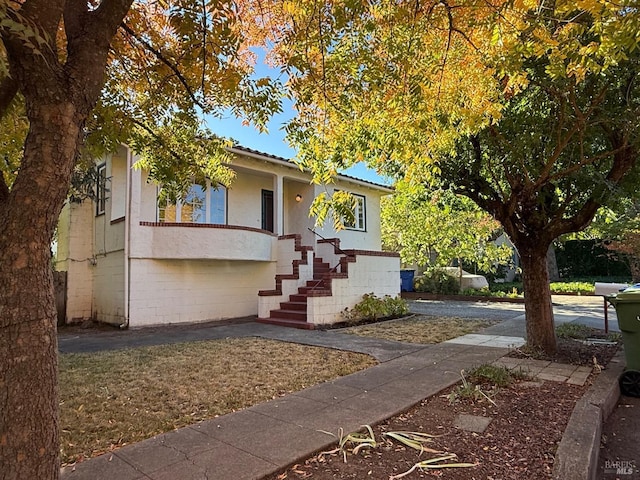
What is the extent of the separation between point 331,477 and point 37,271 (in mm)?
2129

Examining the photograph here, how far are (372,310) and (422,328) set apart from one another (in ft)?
5.32

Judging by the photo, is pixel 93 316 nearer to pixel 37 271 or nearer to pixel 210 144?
pixel 210 144

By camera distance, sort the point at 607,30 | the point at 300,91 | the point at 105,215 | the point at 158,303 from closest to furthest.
Result: 1. the point at 607,30
2. the point at 300,91
3. the point at 158,303
4. the point at 105,215

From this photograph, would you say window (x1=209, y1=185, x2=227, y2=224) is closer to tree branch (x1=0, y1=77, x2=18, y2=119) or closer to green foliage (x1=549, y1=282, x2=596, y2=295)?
tree branch (x1=0, y1=77, x2=18, y2=119)

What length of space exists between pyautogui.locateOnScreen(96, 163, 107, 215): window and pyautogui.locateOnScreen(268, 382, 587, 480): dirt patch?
32.9 feet

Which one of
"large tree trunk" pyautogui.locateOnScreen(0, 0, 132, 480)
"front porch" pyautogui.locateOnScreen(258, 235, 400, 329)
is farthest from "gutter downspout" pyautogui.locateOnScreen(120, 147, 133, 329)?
"large tree trunk" pyautogui.locateOnScreen(0, 0, 132, 480)

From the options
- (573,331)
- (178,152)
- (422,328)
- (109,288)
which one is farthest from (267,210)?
(573,331)

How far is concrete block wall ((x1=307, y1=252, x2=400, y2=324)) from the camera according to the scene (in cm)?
929

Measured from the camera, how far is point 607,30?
3646 mm

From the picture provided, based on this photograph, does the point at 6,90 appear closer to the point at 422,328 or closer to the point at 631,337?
the point at 631,337

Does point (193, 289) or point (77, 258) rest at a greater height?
point (77, 258)

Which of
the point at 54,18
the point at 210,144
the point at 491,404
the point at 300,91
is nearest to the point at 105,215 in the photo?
the point at 210,144

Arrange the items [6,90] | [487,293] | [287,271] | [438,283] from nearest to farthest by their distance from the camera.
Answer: [6,90], [287,271], [487,293], [438,283]

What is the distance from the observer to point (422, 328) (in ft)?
29.3
